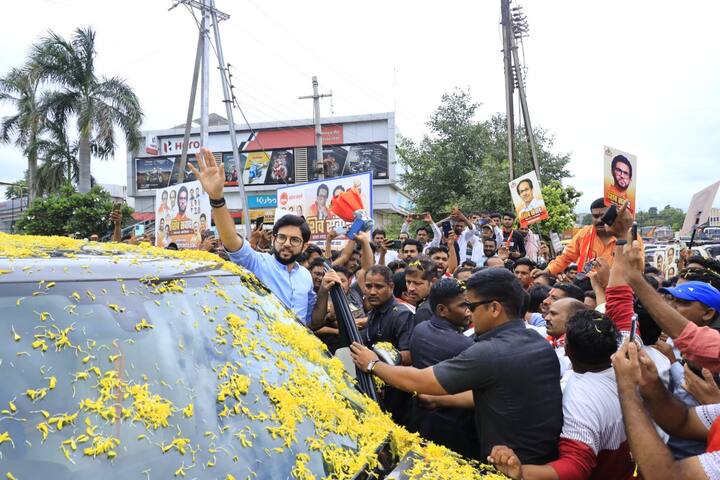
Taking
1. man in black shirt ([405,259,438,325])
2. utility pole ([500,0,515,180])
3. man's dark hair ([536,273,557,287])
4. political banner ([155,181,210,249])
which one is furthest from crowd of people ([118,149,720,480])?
utility pole ([500,0,515,180])

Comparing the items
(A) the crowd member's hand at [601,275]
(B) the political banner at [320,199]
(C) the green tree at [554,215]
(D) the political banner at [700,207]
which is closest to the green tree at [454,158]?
(C) the green tree at [554,215]

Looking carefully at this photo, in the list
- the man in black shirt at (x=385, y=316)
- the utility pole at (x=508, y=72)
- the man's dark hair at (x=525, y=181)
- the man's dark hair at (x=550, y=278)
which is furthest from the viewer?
the utility pole at (x=508, y=72)

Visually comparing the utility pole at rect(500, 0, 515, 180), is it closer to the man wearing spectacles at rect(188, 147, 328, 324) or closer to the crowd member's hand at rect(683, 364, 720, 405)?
the man wearing spectacles at rect(188, 147, 328, 324)

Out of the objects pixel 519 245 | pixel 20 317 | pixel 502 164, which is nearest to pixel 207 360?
pixel 20 317

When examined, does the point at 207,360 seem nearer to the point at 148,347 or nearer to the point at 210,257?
the point at 148,347

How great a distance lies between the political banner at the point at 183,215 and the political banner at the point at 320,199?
173cm

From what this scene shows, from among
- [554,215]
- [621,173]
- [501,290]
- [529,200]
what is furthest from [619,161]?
[554,215]

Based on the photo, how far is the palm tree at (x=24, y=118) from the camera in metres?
28.3

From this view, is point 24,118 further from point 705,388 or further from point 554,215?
point 705,388

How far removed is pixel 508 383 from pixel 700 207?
18.7 ft

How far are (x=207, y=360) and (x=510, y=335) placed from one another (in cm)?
136

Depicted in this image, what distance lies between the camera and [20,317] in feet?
6.11

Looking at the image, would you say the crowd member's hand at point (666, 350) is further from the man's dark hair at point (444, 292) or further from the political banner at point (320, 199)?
the political banner at point (320, 199)

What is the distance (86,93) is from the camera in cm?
2728
